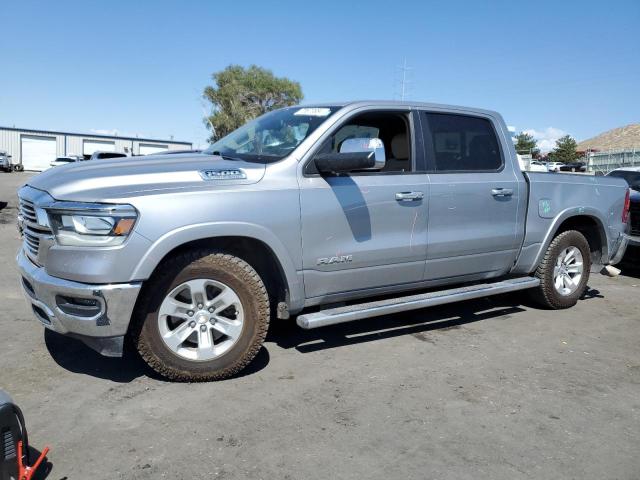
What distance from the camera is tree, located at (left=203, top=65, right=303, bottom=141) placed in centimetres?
4741

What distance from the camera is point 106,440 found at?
300cm

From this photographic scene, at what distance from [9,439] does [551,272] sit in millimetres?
5057

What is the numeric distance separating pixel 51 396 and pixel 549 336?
4.09 m

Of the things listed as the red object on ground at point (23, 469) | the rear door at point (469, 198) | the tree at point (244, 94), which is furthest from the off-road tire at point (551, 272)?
the tree at point (244, 94)

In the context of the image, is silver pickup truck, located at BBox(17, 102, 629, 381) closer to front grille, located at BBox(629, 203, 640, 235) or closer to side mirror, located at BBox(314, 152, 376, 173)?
side mirror, located at BBox(314, 152, 376, 173)

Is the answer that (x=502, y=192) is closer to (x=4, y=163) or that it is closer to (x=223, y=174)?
(x=223, y=174)

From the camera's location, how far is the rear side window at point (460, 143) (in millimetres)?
4844

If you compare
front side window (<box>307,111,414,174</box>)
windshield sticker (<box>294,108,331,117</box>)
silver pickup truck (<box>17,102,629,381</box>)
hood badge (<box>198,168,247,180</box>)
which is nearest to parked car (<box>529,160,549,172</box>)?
silver pickup truck (<box>17,102,629,381</box>)

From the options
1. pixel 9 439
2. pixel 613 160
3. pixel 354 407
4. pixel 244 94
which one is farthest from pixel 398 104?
pixel 244 94

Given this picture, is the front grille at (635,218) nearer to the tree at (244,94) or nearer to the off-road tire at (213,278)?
the off-road tire at (213,278)

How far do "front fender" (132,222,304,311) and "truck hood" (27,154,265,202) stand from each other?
0.90 feet

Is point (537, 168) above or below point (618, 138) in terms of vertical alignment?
below

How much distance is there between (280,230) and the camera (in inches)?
153

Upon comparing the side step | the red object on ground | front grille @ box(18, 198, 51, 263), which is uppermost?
front grille @ box(18, 198, 51, 263)
